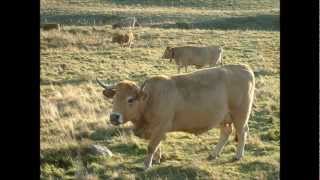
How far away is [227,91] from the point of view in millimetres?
7203

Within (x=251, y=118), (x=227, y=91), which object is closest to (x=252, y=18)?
(x=251, y=118)

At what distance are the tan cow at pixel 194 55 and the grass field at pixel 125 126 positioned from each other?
369mm

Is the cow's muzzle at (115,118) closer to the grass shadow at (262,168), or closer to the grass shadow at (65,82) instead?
the grass shadow at (262,168)

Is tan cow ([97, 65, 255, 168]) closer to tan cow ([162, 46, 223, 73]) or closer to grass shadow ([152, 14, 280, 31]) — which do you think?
tan cow ([162, 46, 223, 73])

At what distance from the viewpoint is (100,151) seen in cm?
708

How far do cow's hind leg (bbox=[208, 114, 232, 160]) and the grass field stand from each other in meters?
0.13

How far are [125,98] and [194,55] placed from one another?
41.5 ft

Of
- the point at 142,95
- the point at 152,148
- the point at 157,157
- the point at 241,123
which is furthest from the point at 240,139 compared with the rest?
the point at 142,95

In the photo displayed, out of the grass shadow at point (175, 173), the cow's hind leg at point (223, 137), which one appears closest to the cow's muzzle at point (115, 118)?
the grass shadow at point (175, 173)

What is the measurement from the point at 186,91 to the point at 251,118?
3261mm

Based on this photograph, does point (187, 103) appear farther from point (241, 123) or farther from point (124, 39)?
point (124, 39)

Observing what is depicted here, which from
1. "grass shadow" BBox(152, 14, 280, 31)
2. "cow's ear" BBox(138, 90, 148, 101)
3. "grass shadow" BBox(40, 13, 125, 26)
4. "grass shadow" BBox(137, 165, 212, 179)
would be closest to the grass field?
"grass shadow" BBox(137, 165, 212, 179)

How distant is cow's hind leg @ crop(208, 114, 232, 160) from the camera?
7.27 m
